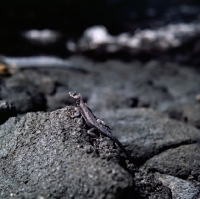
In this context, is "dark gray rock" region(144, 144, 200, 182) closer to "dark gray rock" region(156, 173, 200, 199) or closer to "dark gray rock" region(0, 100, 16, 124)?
"dark gray rock" region(156, 173, 200, 199)

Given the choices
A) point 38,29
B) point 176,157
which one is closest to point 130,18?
point 38,29

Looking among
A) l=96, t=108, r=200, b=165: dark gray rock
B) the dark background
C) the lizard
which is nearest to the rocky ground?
l=96, t=108, r=200, b=165: dark gray rock

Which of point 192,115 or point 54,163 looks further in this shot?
point 192,115

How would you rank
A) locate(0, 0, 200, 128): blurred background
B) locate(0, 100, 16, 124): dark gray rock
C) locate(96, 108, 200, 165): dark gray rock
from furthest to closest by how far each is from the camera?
locate(0, 0, 200, 128): blurred background
locate(96, 108, 200, 165): dark gray rock
locate(0, 100, 16, 124): dark gray rock

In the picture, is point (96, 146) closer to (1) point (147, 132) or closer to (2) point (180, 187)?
(2) point (180, 187)

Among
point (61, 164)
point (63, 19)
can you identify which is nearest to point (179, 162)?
point (61, 164)

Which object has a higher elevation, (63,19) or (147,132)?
(63,19)

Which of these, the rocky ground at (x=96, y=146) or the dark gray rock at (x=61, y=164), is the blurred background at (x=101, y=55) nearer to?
the rocky ground at (x=96, y=146)
